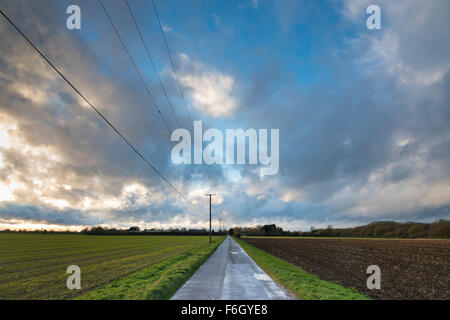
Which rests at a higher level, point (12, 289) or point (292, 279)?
point (292, 279)

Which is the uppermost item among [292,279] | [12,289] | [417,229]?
[292,279]

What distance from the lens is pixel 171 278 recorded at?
14531 mm

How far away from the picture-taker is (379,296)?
1330cm
